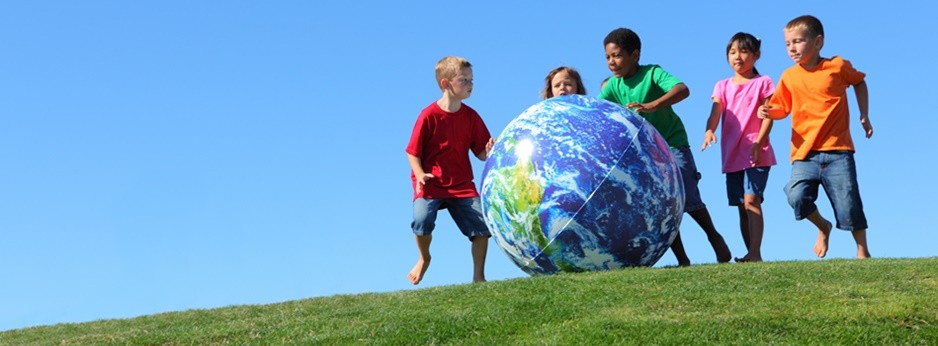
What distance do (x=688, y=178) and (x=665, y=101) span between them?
87 cm

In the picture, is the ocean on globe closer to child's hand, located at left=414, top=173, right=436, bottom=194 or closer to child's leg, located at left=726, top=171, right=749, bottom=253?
child's hand, located at left=414, top=173, right=436, bottom=194

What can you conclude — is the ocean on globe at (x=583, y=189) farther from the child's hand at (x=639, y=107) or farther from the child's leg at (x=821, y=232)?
the child's leg at (x=821, y=232)

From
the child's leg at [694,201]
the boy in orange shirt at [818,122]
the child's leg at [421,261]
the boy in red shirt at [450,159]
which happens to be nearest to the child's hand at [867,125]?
the boy in orange shirt at [818,122]

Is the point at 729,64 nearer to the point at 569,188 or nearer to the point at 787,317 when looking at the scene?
the point at 569,188

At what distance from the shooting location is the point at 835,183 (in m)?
11.6

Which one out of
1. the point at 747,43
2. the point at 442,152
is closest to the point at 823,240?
the point at 747,43

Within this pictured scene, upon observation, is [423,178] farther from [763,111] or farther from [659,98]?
[763,111]

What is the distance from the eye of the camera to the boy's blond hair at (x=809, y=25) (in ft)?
38.9

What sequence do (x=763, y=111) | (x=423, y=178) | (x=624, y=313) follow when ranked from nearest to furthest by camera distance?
(x=624, y=313)
(x=423, y=178)
(x=763, y=111)

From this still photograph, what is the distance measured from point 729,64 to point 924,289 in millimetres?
3867

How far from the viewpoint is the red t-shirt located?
1149 centimetres

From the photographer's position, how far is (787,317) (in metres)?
8.28

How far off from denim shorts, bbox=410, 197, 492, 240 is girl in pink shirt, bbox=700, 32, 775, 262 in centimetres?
252

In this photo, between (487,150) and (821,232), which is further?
(821,232)
